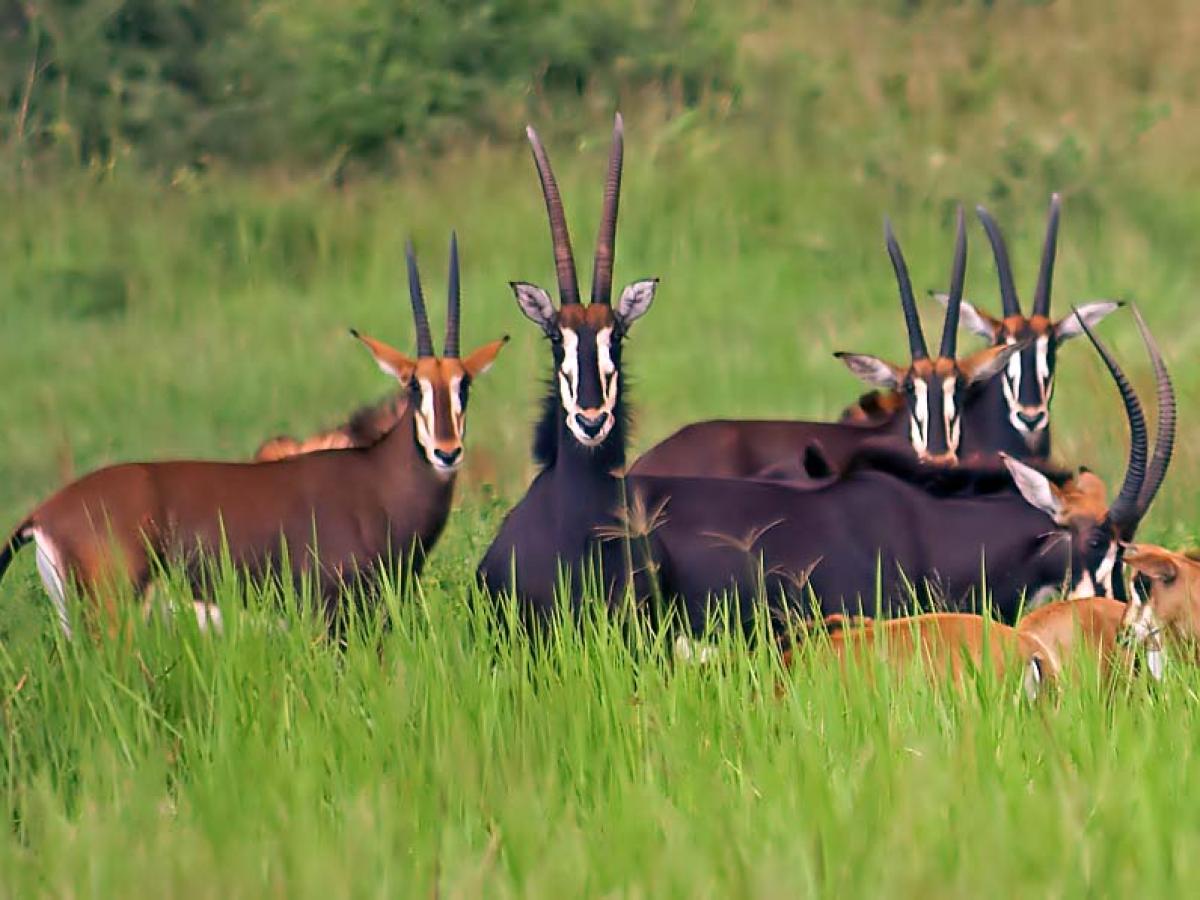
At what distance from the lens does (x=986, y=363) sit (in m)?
9.35

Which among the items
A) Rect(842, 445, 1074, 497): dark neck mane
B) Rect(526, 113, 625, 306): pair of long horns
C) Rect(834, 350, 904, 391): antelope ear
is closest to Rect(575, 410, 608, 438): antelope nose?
Rect(526, 113, 625, 306): pair of long horns

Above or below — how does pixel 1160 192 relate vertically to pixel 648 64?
below

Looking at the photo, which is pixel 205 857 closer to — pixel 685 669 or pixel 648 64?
pixel 685 669

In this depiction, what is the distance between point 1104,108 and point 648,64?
385 cm

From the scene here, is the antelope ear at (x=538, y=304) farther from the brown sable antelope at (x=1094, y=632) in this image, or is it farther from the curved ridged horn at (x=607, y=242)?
the brown sable antelope at (x=1094, y=632)

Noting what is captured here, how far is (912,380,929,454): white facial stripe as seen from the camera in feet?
30.0

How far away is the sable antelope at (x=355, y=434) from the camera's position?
8.33m

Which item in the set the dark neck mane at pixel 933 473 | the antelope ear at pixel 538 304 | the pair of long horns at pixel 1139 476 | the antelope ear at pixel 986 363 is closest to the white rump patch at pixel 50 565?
the antelope ear at pixel 538 304

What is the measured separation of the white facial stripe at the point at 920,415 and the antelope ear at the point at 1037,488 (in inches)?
80.2

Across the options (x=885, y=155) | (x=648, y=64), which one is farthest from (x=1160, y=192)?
(x=648, y=64)

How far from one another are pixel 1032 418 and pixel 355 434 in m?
3.15

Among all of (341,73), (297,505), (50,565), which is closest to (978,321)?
(297,505)

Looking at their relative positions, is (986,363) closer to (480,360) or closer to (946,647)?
(480,360)

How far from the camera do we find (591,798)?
4.81 meters
